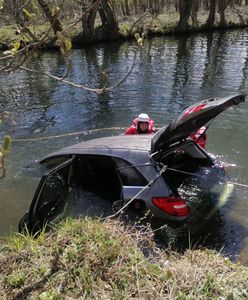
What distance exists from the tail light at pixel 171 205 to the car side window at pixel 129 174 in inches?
11.8

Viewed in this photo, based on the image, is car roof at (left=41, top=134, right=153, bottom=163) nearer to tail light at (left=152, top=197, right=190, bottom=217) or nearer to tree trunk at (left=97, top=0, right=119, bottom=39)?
tail light at (left=152, top=197, right=190, bottom=217)

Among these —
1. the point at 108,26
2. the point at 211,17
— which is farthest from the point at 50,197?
the point at 211,17

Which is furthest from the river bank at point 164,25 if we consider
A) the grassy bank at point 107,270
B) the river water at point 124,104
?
the grassy bank at point 107,270

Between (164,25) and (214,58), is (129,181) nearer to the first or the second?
(214,58)

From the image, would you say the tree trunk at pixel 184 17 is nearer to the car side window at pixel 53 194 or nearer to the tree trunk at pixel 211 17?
the tree trunk at pixel 211 17

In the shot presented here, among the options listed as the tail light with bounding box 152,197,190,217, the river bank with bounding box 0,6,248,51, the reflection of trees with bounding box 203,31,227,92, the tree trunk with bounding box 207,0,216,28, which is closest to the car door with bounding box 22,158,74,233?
the tail light with bounding box 152,197,190,217

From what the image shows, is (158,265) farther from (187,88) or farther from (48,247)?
(187,88)

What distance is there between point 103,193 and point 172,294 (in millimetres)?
2251

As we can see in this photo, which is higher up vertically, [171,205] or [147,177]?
[147,177]

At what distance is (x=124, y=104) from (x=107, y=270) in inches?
401

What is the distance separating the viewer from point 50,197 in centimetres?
584

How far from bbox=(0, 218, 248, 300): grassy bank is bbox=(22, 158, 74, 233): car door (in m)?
1.11

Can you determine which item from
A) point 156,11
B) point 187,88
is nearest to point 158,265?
point 187,88

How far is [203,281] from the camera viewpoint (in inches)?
→ 146
